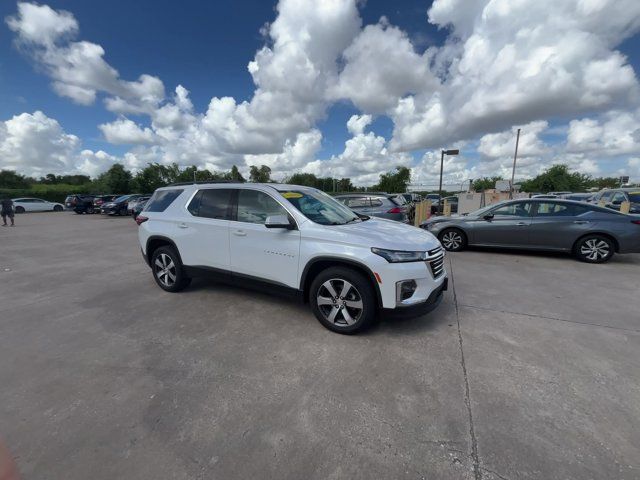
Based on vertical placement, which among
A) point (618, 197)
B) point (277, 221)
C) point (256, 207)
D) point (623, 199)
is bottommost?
point (277, 221)

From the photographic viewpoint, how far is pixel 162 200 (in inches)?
191

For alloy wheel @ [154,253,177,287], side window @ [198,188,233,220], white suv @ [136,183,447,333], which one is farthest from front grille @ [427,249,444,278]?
alloy wheel @ [154,253,177,287]

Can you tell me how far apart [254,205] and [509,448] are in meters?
3.44

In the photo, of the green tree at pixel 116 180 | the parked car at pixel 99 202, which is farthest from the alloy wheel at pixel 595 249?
the green tree at pixel 116 180

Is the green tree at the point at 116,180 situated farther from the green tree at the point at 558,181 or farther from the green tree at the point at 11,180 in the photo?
the green tree at the point at 558,181

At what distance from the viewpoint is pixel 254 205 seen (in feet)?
13.0

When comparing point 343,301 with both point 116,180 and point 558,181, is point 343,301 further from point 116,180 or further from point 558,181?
point 558,181

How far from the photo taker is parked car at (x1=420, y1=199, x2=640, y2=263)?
6.31 metres

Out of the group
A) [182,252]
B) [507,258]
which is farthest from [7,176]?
[507,258]

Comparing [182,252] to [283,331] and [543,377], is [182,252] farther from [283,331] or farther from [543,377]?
[543,377]

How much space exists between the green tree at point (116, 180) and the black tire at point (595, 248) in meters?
53.5

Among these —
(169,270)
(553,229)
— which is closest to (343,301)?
(169,270)

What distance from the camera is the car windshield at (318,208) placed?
12.3ft

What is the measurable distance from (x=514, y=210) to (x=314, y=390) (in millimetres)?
6892
